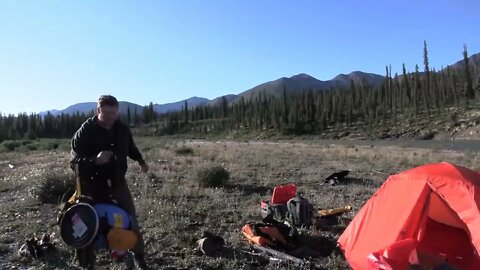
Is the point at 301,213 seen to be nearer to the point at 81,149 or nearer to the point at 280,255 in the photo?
the point at 280,255

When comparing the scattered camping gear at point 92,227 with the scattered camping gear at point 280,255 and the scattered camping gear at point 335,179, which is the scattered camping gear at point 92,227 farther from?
the scattered camping gear at point 335,179

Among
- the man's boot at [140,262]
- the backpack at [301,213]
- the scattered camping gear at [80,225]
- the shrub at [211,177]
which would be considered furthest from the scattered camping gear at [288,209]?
the shrub at [211,177]

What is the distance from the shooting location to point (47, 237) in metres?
7.38

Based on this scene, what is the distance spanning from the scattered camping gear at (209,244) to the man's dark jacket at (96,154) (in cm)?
187

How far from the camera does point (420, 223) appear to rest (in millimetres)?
6121

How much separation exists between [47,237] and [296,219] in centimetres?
404

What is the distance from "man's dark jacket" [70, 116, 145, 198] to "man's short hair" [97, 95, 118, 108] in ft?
0.71

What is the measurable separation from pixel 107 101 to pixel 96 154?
0.62 m

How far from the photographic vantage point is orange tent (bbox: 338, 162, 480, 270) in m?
5.55

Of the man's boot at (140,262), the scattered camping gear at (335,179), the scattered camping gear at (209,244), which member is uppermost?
the man's boot at (140,262)

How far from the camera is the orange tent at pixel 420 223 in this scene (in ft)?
18.2

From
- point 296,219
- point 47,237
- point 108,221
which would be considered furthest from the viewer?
point 296,219

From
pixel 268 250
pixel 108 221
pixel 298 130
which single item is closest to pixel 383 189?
pixel 268 250

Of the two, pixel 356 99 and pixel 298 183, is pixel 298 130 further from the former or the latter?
pixel 298 183
